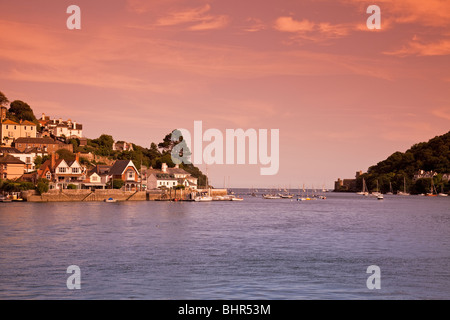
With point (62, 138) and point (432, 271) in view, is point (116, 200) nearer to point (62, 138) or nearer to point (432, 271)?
point (62, 138)

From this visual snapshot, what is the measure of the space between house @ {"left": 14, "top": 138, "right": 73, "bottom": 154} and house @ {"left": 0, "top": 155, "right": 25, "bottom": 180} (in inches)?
631

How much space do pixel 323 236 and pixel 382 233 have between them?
991 centimetres

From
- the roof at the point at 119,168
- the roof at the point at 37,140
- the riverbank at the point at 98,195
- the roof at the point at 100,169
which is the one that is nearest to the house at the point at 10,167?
the riverbank at the point at 98,195

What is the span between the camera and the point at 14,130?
171125 mm

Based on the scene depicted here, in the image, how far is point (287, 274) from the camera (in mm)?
33125

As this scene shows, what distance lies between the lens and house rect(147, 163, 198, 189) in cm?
16988

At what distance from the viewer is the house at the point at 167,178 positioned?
557 ft

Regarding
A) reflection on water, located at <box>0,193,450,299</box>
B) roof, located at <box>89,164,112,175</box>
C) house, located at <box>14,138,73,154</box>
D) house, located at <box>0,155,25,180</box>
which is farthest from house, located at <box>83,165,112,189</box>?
reflection on water, located at <box>0,193,450,299</box>

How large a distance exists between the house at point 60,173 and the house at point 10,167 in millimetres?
6271

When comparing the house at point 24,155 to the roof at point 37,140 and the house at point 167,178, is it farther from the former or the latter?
the house at point 167,178

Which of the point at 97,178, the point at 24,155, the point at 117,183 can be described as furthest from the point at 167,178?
the point at 24,155

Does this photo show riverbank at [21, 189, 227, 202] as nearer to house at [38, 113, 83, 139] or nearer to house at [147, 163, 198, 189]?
house at [147, 163, 198, 189]
